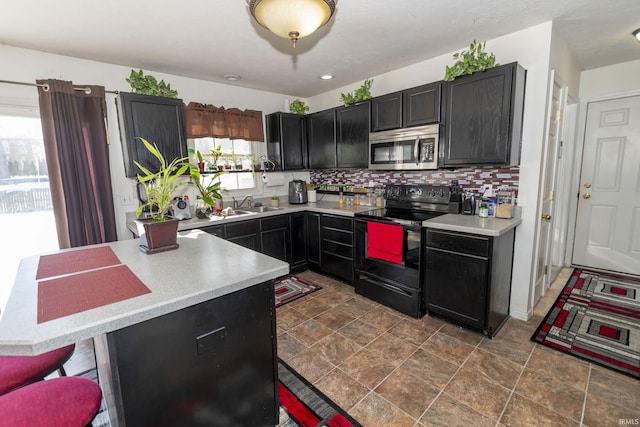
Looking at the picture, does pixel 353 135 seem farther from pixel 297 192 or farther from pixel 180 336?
pixel 180 336

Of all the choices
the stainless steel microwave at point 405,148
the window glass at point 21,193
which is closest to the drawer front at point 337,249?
the stainless steel microwave at point 405,148

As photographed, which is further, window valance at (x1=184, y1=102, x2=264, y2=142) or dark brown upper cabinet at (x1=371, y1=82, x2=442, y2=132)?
window valance at (x1=184, y1=102, x2=264, y2=142)

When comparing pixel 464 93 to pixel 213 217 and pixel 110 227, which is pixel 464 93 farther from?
pixel 110 227

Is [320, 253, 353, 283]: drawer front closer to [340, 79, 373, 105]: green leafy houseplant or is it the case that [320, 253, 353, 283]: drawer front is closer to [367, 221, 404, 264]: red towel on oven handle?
[367, 221, 404, 264]: red towel on oven handle

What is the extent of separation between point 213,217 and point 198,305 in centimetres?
208

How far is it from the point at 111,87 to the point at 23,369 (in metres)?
A: 2.60

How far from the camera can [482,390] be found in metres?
1.82

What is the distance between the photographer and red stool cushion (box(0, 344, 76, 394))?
3.99 ft

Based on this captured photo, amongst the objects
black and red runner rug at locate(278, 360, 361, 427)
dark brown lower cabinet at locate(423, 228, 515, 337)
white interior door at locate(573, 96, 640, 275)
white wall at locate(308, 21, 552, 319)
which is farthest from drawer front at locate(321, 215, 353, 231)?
white interior door at locate(573, 96, 640, 275)

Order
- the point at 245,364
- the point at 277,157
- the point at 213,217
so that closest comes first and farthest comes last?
the point at 245,364, the point at 213,217, the point at 277,157

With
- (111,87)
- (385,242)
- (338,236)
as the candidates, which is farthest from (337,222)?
(111,87)

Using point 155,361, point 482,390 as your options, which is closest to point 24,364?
point 155,361

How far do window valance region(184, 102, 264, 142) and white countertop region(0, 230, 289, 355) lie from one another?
1.95m

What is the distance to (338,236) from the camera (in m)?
3.41
